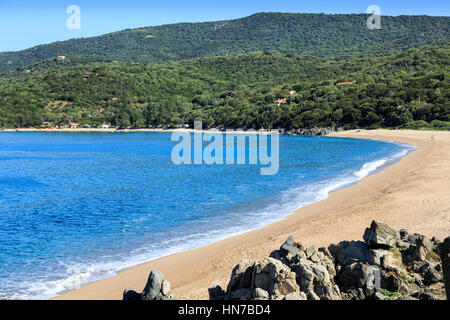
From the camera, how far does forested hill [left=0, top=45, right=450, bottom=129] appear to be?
87.4 meters

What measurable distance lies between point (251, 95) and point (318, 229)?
5106 inches

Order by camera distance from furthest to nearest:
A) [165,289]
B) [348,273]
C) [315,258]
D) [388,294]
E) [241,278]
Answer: [315,258], [348,273], [241,278], [388,294], [165,289]

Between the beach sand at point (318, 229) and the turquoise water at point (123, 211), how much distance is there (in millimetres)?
819

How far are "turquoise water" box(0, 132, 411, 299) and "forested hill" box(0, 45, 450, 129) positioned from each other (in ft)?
180

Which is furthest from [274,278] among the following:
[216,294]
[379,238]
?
[379,238]

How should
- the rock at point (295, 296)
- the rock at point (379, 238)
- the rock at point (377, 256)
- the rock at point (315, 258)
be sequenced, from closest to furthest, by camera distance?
the rock at point (295, 296), the rock at point (315, 258), the rock at point (377, 256), the rock at point (379, 238)

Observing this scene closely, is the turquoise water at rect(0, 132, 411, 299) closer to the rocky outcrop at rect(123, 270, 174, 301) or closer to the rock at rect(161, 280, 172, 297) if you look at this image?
the rocky outcrop at rect(123, 270, 174, 301)

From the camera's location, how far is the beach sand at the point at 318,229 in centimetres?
1010

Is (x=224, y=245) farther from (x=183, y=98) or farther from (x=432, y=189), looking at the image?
(x=183, y=98)

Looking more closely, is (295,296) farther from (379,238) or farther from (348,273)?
(379,238)

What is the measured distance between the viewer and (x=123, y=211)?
19656 millimetres

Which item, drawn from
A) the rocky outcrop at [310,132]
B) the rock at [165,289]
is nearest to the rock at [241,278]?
the rock at [165,289]

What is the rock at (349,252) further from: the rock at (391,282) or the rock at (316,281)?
the rock at (316,281)

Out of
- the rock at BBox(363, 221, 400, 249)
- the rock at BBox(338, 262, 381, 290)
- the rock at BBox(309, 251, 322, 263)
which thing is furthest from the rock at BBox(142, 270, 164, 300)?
the rock at BBox(363, 221, 400, 249)
